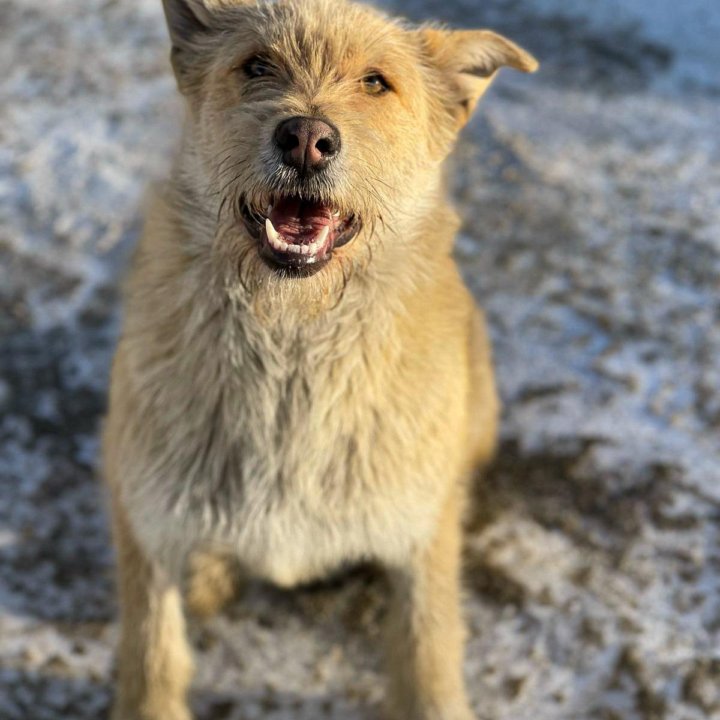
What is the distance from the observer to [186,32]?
288cm

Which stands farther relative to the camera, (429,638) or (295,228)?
(429,638)

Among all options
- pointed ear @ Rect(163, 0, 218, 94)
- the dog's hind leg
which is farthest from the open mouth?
the dog's hind leg

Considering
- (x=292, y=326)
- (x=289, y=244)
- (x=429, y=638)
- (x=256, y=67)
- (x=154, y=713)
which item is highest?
(x=256, y=67)

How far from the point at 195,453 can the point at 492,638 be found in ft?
4.85

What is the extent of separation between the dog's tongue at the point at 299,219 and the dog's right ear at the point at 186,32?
23.9 inches

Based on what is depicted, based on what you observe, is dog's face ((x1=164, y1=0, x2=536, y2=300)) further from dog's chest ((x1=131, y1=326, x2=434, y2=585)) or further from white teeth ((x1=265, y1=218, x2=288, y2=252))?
dog's chest ((x1=131, y1=326, x2=434, y2=585))

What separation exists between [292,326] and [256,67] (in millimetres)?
771

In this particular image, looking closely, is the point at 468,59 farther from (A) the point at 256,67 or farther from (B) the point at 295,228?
(B) the point at 295,228

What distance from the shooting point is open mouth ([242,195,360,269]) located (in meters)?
2.42

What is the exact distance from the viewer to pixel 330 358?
Answer: 2.72 meters

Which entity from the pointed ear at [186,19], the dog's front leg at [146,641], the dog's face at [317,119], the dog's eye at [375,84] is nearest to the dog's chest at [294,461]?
the dog's front leg at [146,641]

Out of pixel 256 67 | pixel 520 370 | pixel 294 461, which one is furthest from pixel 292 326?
pixel 520 370

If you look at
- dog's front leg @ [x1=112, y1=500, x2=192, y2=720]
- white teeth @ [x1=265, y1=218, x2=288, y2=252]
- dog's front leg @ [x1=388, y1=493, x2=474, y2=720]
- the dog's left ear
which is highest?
A: the dog's left ear

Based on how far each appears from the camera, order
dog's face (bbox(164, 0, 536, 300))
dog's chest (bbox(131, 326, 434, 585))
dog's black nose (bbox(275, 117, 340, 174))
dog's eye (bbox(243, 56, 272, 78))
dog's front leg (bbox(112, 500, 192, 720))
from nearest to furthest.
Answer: dog's black nose (bbox(275, 117, 340, 174)) → dog's face (bbox(164, 0, 536, 300)) → dog's eye (bbox(243, 56, 272, 78)) → dog's chest (bbox(131, 326, 434, 585)) → dog's front leg (bbox(112, 500, 192, 720))
